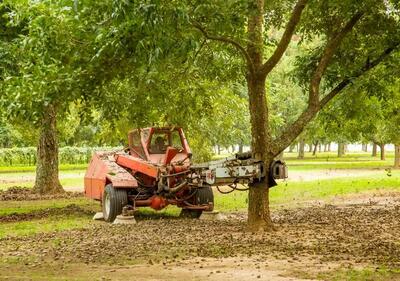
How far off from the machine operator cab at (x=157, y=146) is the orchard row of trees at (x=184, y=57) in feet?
1.64

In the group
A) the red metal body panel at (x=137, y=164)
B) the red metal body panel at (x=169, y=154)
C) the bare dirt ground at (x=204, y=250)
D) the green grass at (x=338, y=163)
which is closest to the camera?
the bare dirt ground at (x=204, y=250)

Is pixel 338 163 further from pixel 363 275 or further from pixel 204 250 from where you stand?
pixel 363 275

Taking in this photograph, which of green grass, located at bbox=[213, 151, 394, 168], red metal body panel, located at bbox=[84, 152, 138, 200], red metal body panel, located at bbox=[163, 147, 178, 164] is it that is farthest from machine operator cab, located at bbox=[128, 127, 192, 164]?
green grass, located at bbox=[213, 151, 394, 168]

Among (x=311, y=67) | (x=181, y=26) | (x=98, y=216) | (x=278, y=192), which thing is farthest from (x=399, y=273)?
(x=278, y=192)

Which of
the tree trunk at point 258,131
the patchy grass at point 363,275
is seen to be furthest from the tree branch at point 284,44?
the patchy grass at point 363,275

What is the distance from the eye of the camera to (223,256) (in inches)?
417

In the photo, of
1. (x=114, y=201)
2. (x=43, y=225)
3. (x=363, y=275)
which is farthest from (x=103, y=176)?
(x=363, y=275)

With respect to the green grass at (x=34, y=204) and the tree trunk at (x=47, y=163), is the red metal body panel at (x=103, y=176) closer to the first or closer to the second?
the green grass at (x=34, y=204)

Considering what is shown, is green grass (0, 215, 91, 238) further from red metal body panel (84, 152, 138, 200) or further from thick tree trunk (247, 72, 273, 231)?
thick tree trunk (247, 72, 273, 231)

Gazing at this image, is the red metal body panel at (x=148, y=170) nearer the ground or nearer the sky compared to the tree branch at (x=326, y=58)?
nearer the ground

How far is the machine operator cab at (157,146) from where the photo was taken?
16.4m

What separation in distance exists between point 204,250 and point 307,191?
14718 mm

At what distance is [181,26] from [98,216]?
8.11 metres

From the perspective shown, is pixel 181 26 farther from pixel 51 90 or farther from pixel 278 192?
pixel 278 192
